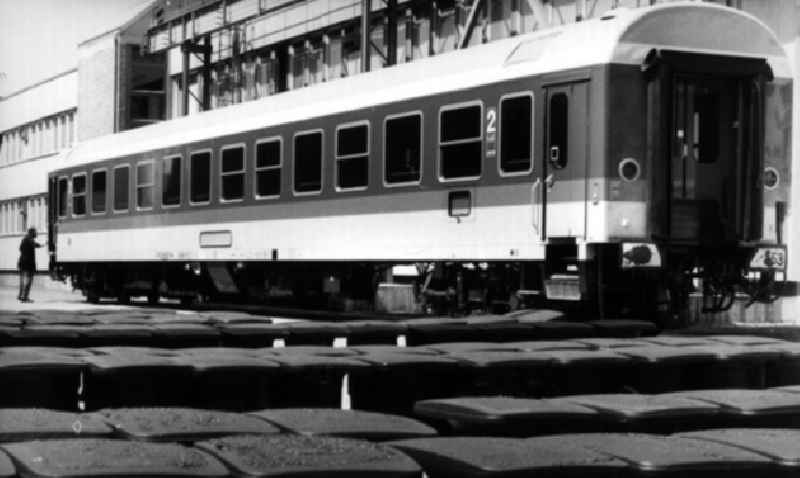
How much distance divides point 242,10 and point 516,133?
65.0ft

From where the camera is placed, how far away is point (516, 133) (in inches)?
635

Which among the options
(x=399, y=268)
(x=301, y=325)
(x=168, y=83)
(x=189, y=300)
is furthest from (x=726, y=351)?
(x=168, y=83)

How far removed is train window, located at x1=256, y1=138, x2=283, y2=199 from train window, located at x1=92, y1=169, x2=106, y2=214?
7.06 m

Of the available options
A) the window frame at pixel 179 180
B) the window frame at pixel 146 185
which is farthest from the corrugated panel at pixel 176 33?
the window frame at pixel 146 185

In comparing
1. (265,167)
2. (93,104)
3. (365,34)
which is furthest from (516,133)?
(93,104)

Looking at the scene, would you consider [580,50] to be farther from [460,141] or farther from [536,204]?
[460,141]

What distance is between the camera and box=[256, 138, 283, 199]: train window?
21469 millimetres

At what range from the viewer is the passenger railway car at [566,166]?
50.3 feet

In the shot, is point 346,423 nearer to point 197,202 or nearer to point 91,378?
point 91,378

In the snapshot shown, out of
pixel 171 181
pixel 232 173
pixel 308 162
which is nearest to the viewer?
pixel 308 162

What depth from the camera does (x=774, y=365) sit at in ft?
18.1

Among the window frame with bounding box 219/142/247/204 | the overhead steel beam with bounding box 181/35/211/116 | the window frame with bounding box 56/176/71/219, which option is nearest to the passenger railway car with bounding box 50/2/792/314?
the window frame with bounding box 219/142/247/204

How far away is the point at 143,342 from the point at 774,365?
271cm

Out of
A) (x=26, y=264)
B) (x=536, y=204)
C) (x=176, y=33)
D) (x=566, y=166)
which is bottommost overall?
(x=26, y=264)
